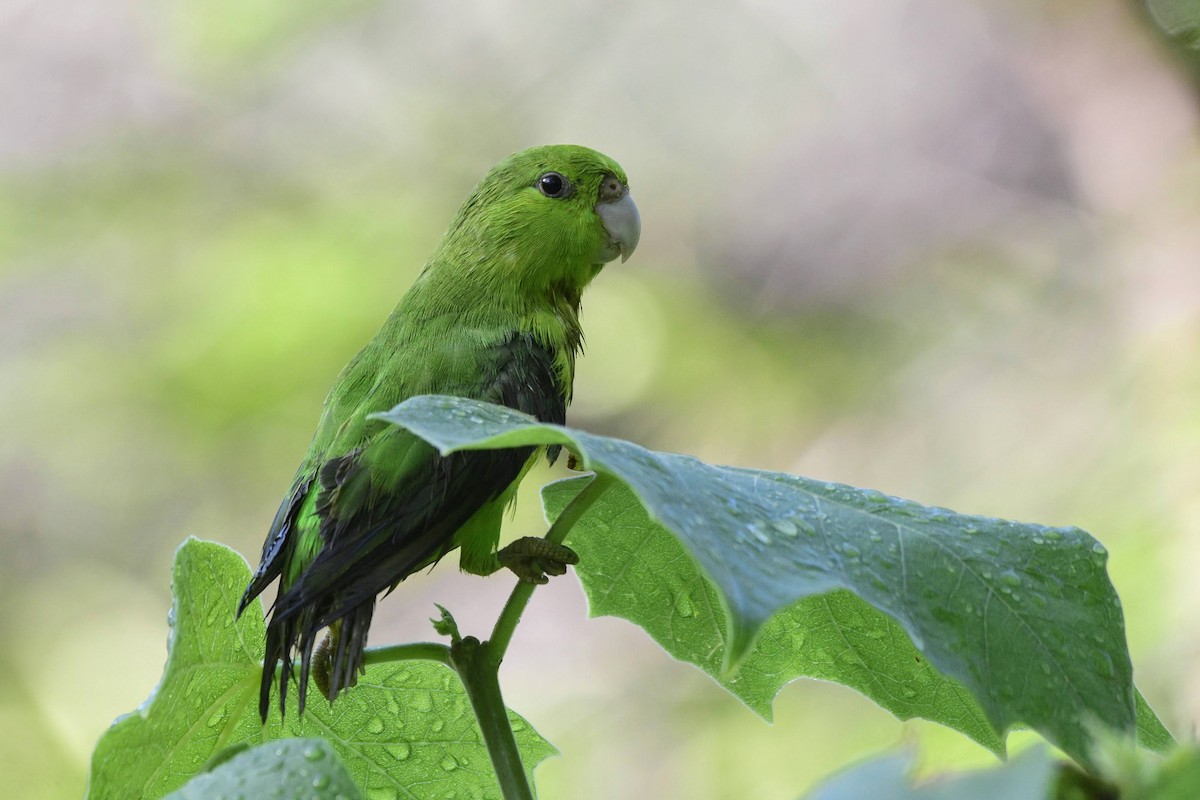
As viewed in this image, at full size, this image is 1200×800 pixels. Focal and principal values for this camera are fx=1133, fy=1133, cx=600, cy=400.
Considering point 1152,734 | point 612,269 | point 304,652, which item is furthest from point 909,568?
point 612,269

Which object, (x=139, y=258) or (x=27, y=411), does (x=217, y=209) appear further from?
(x=27, y=411)

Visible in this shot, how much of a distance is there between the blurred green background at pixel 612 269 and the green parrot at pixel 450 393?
1864 millimetres

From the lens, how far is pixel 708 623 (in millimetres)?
946

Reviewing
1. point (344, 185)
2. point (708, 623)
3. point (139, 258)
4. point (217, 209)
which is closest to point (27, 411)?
point (139, 258)

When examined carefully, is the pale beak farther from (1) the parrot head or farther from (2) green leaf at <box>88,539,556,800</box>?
(2) green leaf at <box>88,539,556,800</box>

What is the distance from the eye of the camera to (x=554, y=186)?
1.77m

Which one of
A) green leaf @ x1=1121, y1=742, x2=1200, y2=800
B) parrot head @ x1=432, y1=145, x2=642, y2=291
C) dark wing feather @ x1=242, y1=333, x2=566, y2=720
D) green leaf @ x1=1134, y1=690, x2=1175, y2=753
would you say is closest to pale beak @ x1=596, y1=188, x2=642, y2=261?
parrot head @ x1=432, y1=145, x2=642, y2=291

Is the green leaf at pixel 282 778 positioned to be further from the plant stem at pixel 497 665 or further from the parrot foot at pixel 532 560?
the parrot foot at pixel 532 560

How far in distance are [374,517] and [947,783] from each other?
0.80 m

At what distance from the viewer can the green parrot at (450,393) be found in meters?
1.00

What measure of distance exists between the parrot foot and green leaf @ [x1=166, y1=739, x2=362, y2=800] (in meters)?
0.33

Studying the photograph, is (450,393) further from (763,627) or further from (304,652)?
(763,627)

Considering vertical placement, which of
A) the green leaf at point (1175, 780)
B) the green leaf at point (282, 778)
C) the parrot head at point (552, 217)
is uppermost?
the parrot head at point (552, 217)

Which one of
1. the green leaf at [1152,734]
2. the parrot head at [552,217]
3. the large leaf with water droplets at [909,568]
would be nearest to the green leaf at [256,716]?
the large leaf with water droplets at [909,568]
